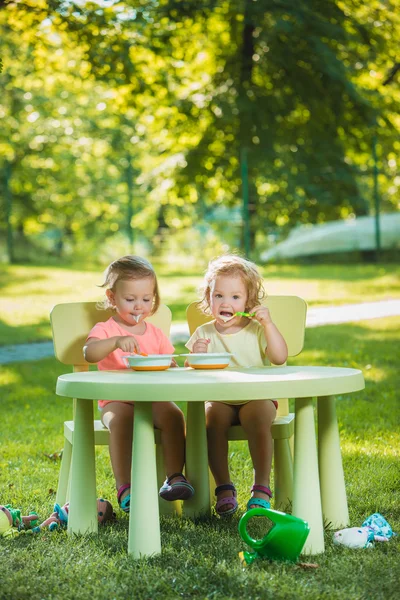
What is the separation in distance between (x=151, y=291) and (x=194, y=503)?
958 mm

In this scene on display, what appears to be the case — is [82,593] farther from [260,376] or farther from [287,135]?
[287,135]

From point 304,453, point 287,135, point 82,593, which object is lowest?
point 82,593

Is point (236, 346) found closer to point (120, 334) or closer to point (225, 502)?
point (120, 334)

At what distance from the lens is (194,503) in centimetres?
398

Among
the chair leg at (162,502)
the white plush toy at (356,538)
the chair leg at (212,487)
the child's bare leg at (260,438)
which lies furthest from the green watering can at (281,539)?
the chair leg at (212,487)

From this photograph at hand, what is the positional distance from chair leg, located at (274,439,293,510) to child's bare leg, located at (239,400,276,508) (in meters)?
0.25

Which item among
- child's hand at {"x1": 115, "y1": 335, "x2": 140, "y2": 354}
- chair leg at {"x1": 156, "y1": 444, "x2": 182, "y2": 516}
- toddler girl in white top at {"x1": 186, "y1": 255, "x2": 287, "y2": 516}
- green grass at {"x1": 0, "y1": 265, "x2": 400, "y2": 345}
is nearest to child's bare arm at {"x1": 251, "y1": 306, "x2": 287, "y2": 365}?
toddler girl in white top at {"x1": 186, "y1": 255, "x2": 287, "y2": 516}

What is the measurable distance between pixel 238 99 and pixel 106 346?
13666 millimetres

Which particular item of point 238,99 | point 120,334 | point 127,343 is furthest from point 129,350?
point 238,99

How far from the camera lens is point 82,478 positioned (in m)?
3.69

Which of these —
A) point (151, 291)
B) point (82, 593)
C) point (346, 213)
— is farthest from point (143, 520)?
point (346, 213)

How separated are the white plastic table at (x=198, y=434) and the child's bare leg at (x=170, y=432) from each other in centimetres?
4

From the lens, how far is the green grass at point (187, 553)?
3105 millimetres

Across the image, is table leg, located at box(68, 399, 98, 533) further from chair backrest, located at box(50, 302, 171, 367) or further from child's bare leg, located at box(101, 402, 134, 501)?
chair backrest, located at box(50, 302, 171, 367)
